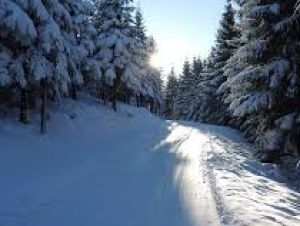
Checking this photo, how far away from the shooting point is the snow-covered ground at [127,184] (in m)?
8.82

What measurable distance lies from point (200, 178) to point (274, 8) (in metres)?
7.42

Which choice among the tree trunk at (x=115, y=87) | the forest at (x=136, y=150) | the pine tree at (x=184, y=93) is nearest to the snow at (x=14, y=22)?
the forest at (x=136, y=150)

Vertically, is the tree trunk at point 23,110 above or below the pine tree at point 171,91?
below

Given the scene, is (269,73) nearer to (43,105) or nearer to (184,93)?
(43,105)

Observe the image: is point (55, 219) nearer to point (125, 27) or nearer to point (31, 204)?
point (31, 204)

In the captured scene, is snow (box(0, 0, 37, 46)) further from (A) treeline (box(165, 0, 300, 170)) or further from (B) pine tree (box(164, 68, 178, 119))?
(B) pine tree (box(164, 68, 178, 119))

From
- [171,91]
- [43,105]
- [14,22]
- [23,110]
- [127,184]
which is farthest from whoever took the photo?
[171,91]

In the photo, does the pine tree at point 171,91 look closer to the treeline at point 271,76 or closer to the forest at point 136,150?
the forest at point 136,150

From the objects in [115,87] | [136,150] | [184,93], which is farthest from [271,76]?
[184,93]

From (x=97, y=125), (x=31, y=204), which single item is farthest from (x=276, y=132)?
(x=97, y=125)

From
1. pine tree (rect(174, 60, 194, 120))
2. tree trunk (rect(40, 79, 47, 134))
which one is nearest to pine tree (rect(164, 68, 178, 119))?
pine tree (rect(174, 60, 194, 120))

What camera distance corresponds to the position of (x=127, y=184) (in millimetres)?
11992

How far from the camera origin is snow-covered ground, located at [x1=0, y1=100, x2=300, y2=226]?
28.9 ft

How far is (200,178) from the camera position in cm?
1330
